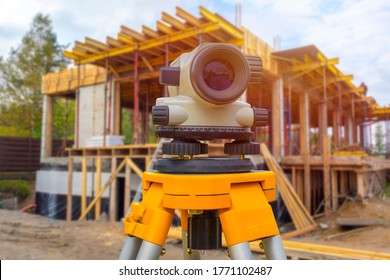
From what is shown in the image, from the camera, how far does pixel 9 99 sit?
60.2 ft

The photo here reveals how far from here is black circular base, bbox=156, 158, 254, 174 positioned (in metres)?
1.32

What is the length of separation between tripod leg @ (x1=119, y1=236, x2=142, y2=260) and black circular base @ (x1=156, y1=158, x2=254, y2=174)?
0.33m

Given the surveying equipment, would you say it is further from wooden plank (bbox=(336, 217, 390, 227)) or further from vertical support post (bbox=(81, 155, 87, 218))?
vertical support post (bbox=(81, 155, 87, 218))

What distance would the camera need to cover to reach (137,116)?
10.2 meters

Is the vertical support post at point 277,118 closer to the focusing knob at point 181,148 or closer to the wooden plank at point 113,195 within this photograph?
the wooden plank at point 113,195

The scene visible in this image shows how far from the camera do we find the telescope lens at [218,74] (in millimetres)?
1330

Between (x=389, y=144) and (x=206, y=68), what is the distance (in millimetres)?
20874

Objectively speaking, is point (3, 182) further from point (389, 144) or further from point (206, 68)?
point (389, 144)

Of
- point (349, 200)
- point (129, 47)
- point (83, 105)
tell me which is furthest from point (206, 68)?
point (83, 105)

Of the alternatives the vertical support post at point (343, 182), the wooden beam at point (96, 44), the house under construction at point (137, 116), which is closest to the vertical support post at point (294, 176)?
the house under construction at point (137, 116)

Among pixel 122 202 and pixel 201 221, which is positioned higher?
pixel 201 221

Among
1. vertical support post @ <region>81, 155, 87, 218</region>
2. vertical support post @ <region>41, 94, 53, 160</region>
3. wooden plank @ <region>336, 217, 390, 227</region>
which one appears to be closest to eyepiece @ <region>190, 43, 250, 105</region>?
wooden plank @ <region>336, 217, 390, 227</region>

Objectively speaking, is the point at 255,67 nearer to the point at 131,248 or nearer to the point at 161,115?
the point at 161,115

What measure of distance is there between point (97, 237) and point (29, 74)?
52.1 ft
